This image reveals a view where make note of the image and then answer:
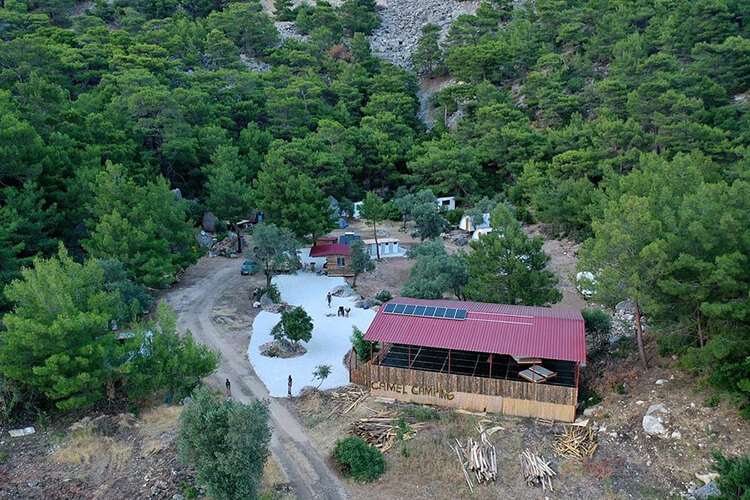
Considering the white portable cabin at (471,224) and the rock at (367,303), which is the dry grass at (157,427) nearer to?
the rock at (367,303)

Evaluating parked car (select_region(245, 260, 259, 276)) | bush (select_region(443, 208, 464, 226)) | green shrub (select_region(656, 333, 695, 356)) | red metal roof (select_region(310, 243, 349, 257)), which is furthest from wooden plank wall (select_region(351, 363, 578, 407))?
bush (select_region(443, 208, 464, 226))

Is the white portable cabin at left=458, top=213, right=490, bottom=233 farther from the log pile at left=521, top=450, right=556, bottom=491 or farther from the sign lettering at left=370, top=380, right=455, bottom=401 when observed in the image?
the log pile at left=521, top=450, right=556, bottom=491

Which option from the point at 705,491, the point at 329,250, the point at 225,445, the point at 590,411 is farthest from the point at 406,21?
the point at 705,491

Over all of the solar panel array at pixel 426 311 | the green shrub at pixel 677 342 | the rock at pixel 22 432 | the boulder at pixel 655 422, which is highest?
the solar panel array at pixel 426 311

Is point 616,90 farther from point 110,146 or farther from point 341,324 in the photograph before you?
point 110,146

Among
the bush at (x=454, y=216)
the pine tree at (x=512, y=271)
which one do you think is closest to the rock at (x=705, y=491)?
the pine tree at (x=512, y=271)

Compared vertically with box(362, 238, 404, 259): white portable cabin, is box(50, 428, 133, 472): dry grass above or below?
above
